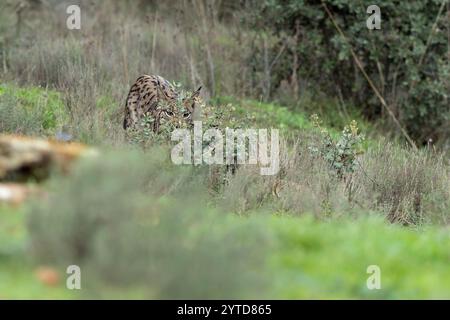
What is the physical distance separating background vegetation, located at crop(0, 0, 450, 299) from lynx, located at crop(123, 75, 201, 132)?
1.47 feet

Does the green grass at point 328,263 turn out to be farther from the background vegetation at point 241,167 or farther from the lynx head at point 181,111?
the lynx head at point 181,111

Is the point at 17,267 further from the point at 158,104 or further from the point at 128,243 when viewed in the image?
the point at 158,104

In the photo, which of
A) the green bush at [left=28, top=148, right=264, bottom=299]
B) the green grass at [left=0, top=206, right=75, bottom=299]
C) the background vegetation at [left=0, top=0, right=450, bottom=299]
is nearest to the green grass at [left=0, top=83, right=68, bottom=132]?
the background vegetation at [left=0, top=0, right=450, bottom=299]

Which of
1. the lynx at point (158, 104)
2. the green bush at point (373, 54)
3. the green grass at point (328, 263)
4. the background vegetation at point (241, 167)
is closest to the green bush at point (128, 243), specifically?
the background vegetation at point (241, 167)

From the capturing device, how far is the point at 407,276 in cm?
725

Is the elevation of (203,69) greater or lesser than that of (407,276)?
greater

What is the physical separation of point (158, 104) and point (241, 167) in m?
1.97

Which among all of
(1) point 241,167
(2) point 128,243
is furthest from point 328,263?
(1) point 241,167

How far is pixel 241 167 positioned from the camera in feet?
37.1

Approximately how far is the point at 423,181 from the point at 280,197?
9.74 ft

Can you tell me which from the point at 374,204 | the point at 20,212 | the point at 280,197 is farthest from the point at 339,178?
the point at 20,212

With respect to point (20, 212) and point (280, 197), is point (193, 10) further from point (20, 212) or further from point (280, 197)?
point (20, 212)

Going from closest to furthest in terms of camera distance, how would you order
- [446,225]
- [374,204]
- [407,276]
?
[407,276] < [446,225] < [374,204]

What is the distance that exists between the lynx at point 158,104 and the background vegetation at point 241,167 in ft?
1.47
